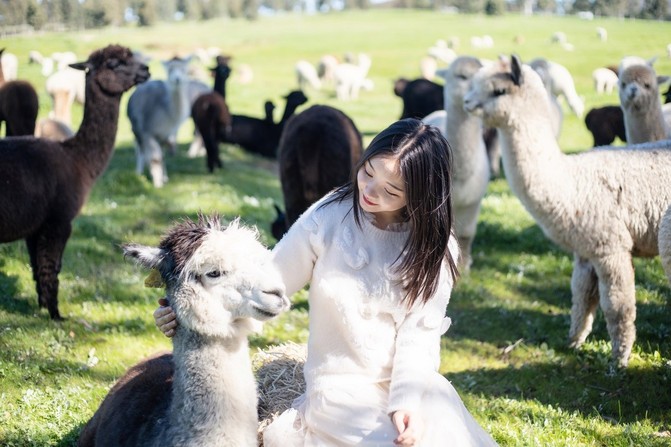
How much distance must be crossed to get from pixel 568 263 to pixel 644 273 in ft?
2.45

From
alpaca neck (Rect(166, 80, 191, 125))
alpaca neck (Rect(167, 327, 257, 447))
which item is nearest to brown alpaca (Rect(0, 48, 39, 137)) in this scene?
alpaca neck (Rect(166, 80, 191, 125))

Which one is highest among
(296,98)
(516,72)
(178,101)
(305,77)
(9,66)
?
(516,72)

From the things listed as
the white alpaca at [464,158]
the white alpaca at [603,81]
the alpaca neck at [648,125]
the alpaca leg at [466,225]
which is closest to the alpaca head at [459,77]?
the white alpaca at [464,158]

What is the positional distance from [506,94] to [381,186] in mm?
2827

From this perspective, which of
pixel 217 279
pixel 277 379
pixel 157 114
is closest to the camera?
pixel 217 279

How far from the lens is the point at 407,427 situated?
9.25 ft

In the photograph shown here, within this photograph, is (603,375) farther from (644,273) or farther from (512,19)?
(512,19)

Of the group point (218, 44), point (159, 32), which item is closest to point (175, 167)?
point (159, 32)

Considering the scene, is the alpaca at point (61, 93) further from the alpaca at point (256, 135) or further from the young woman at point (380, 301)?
the young woman at point (380, 301)

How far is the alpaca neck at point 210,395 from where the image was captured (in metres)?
2.83

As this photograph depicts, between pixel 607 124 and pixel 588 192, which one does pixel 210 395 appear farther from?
pixel 607 124

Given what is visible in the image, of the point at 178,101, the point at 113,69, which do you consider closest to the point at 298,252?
the point at 113,69

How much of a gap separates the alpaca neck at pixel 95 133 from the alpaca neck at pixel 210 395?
3.50 m

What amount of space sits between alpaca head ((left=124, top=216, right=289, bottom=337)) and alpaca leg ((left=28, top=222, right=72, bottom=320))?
10.1 ft
